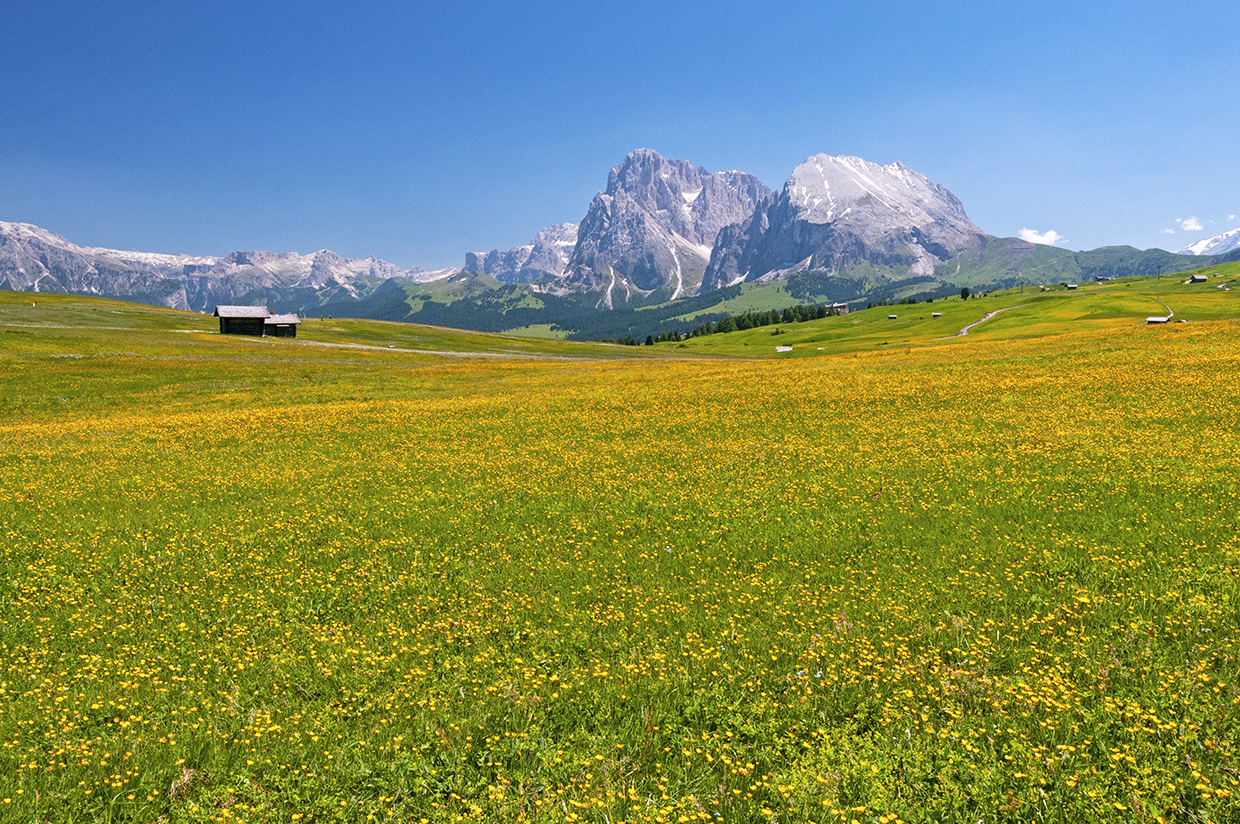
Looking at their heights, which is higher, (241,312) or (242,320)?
(241,312)

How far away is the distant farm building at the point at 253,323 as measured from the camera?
142 meters

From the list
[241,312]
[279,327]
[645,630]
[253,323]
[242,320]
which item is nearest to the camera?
[645,630]

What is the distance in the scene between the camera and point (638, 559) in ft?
48.9

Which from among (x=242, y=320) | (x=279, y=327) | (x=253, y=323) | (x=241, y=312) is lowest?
(x=279, y=327)

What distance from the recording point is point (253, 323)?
14425 centimetres

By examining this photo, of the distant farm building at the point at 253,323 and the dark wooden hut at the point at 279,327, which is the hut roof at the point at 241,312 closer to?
the distant farm building at the point at 253,323

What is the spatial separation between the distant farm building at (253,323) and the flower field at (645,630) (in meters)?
133

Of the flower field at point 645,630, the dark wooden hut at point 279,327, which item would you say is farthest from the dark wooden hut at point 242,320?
the flower field at point 645,630

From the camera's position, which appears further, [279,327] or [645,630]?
[279,327]

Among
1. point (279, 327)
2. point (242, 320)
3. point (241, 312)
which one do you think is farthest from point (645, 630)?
point (241, 312)

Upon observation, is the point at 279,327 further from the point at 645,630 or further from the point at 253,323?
the point at 645,630

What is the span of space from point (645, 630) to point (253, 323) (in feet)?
537

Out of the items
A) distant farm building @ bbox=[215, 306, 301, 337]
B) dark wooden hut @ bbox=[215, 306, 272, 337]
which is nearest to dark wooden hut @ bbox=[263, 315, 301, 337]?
distant farm building @ bbox=[215, 306, 301, 337]

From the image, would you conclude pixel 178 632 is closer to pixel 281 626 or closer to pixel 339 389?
pixel 281 626
